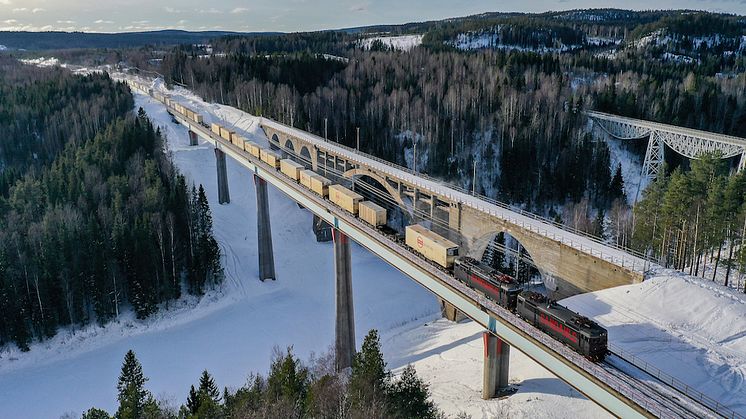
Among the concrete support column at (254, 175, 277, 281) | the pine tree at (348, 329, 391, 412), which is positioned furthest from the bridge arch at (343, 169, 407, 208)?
the pine tree at (348, 329, 391, 412)

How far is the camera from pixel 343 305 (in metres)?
38.8

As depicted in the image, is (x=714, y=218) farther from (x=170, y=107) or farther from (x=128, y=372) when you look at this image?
(x=170, y=107)

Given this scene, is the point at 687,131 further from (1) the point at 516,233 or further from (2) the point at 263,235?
(2) the point at 263,235

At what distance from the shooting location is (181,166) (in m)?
74.8

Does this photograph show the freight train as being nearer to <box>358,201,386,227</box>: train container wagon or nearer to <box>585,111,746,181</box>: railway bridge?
<box>358,201,386,227</box>: train container wagon

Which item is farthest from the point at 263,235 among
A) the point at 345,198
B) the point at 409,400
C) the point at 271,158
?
the point at 409,400

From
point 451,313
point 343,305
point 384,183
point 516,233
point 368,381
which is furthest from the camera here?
point 384,183

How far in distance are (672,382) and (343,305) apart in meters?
22.4

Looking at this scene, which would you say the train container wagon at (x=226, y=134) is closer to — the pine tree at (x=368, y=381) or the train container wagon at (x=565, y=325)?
the pine tree at (x=368, y=381)

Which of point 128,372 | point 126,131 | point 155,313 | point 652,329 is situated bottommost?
point 155,313

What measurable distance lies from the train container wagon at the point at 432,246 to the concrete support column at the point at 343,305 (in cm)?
666

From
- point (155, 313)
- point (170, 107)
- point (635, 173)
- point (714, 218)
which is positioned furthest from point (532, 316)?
point (170, 107)

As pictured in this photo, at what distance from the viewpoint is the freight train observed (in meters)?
22.1

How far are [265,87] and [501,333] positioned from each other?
86203 millimetres
